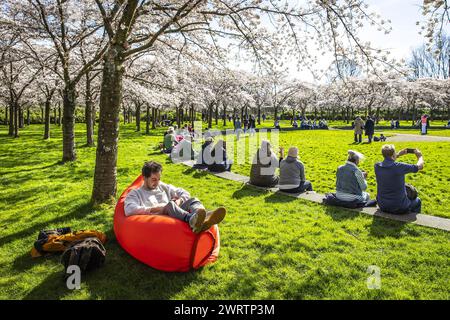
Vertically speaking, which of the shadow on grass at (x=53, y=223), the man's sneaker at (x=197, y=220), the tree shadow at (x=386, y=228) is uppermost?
the man's sneaker at (x=197, y=220)

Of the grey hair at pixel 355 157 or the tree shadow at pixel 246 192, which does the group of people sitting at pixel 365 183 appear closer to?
the grey hair at pixel 355 157

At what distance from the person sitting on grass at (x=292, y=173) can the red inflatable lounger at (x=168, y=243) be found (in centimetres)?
400

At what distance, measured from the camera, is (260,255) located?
193 inches

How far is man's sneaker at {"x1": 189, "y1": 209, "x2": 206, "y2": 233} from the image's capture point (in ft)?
13.2

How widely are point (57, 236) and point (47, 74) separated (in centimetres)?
1389

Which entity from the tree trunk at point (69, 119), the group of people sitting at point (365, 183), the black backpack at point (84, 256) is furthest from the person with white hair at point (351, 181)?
the tree trunk at point (69, 119)

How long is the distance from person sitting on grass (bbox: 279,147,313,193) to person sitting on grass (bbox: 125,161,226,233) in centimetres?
362

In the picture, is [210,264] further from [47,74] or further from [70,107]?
[47,74]

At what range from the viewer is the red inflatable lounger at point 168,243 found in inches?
164

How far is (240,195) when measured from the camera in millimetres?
8375

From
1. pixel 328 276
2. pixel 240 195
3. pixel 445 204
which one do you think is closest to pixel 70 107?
pixel 240 195

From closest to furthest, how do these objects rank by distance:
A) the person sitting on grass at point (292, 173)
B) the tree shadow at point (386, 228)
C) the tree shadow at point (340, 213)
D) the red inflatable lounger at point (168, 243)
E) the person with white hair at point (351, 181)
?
the red inflatable lounger at point (168, 243), the tree shadow at point (386, 228), the tree shadow at point (340, 213), the person with white hair at point (351, 181), the person sitting on grass at point (292, 173)

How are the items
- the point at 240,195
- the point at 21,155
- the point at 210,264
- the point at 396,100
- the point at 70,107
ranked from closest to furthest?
the point at 210,264 → the point at 240,195 → the point at 70,107 → the point at 21,155 → the point at 396,100

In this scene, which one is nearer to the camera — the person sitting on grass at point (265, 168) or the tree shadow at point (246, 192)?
the tree shadow at point (246, 192)
